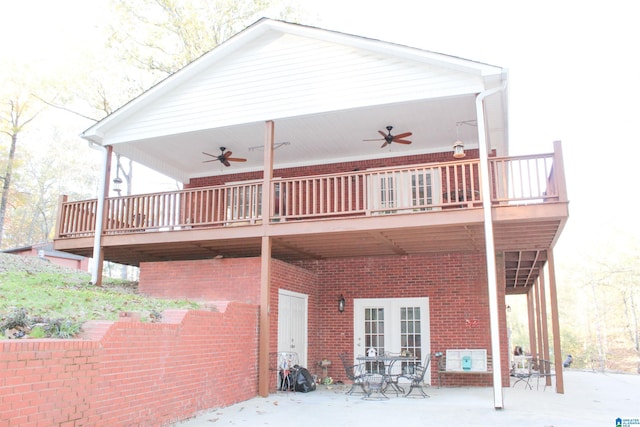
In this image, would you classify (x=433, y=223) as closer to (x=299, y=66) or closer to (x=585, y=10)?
(x=299, y=66)

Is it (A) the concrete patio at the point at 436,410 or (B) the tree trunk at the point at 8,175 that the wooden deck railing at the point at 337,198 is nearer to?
(A) the concrete patio at the point at 436,410

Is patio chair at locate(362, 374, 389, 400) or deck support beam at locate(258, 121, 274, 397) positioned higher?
deck support beam at locate(258, 121, 274, 397)

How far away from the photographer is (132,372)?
657cm

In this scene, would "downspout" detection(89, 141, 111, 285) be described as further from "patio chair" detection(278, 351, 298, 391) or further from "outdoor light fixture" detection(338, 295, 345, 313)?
"outdoor light fixture" detection(338, 295, 345, 313)

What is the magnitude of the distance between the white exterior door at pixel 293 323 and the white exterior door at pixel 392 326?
135 centimetres

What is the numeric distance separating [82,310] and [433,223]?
19.7 feet

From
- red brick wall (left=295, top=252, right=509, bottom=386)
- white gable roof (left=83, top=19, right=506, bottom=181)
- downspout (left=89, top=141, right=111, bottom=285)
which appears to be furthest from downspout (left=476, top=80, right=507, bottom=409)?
downspout (left=89, top=141, right=111, bottom=285)

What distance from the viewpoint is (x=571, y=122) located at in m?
44.9

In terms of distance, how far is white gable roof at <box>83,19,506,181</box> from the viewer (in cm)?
1070

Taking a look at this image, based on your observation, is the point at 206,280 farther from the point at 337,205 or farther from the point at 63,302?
the point at 63,302

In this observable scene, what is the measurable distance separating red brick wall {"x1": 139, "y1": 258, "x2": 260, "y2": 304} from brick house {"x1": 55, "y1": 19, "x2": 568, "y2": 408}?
3cm

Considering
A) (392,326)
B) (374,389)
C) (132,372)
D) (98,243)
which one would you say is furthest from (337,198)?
(132,372)

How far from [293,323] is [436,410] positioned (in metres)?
4.39

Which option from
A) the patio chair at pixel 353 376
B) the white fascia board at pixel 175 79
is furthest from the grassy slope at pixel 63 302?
the white fascia board at pixel 175 79
